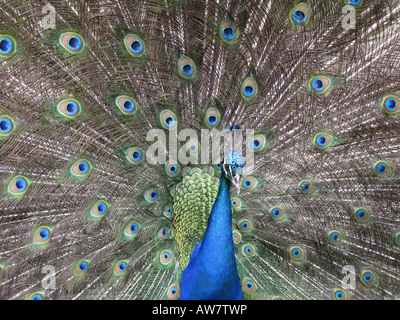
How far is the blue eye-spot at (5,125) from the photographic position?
153cm

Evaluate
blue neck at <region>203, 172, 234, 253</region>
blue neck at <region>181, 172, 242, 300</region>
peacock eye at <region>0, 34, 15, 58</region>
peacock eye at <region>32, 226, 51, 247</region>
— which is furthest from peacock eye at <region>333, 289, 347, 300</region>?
peacock eye at <region>0, 34, 15, 58</region>

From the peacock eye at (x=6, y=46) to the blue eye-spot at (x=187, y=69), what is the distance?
78cm

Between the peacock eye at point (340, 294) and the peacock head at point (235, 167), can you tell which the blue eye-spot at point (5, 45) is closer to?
the peacock head at point (235, 167)

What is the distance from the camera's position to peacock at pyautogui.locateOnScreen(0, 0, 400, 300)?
1539 mm

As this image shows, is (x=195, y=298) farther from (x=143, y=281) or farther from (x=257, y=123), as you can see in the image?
(x=257, y=123)

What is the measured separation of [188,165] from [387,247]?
4.04 feet

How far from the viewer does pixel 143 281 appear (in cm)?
203

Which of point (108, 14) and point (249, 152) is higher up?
point (108, 14)

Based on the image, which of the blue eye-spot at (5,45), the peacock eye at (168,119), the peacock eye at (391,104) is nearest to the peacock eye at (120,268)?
the peacock eye at (168,119)

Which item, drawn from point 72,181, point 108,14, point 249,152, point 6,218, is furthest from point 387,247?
point 6,218

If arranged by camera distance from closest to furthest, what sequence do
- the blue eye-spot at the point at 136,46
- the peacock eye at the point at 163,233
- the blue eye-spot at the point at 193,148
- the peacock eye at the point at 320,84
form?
the blue eye-spot at the point at 136,46 < the peacock eye at the point at 320,84 < the blue eye-spot at the point at 193,148 < the peacock eye at the point at 163,233

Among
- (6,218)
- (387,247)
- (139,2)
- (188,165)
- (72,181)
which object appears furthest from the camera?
(188,165)

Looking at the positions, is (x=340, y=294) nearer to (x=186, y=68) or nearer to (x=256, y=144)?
(x=256, y=144)

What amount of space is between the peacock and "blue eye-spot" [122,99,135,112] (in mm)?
11
